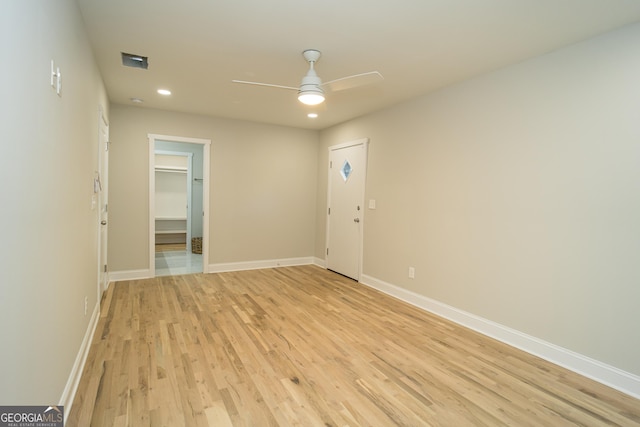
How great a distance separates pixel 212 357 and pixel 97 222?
6.27 feet

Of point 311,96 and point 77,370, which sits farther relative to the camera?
point 311,96

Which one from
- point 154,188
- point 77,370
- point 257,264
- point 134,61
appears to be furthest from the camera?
point 257,264

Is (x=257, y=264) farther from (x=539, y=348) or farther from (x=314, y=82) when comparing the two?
(x=539, y=348)

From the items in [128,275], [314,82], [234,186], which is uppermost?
[314,82]

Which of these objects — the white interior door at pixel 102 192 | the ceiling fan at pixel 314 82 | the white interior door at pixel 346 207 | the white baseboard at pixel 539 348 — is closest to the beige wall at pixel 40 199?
the white interior door at pixel 102 192

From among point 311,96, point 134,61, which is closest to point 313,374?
point 311,96

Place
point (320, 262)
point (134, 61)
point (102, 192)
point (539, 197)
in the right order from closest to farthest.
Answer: point (539, 197), point (134, 61), point (102, 192), point (320, 262)

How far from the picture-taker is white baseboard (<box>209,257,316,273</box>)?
5.58m

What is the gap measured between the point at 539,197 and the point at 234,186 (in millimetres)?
4437

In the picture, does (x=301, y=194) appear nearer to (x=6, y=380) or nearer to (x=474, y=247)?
(x=474, y=247)

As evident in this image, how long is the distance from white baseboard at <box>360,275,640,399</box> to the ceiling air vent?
13.0 feet

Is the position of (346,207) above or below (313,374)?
above

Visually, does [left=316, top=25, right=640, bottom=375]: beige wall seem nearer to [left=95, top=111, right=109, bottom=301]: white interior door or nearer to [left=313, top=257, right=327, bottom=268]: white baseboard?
[left=313, top=257, right=327, bottom=268]: white baseboard

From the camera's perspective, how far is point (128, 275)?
16.3ft
